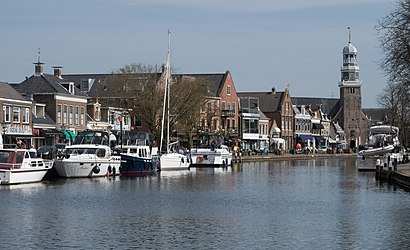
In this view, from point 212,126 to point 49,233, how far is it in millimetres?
90794

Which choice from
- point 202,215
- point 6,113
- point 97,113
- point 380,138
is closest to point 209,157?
point 380,138

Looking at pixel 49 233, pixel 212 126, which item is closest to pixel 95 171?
pixel 49 233

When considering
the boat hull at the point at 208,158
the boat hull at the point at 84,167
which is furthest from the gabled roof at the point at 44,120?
the boat hull at the point at 84,167

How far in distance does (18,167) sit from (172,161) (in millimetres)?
28222

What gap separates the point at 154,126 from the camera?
97.4 metres

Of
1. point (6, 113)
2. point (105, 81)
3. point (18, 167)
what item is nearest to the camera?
point (18, 167)

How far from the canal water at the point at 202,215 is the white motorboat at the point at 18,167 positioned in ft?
3.48

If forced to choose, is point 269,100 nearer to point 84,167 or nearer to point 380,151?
point 380,151

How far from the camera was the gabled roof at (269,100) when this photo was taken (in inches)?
6452

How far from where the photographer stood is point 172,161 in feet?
277

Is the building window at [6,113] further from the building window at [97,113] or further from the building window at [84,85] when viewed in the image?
the building window at [84,85]

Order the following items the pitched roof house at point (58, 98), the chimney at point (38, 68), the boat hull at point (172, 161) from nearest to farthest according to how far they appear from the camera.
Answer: the boat hull at point (172, 161)
the pitched roof house at point (58, 98)
the chimney at point (38, 68)

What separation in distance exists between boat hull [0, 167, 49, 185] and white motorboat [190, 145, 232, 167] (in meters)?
35.6

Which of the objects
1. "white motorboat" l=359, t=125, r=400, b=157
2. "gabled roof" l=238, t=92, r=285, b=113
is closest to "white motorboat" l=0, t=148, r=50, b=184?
"white motorboat" l=359, t=125, r=400, b=157
